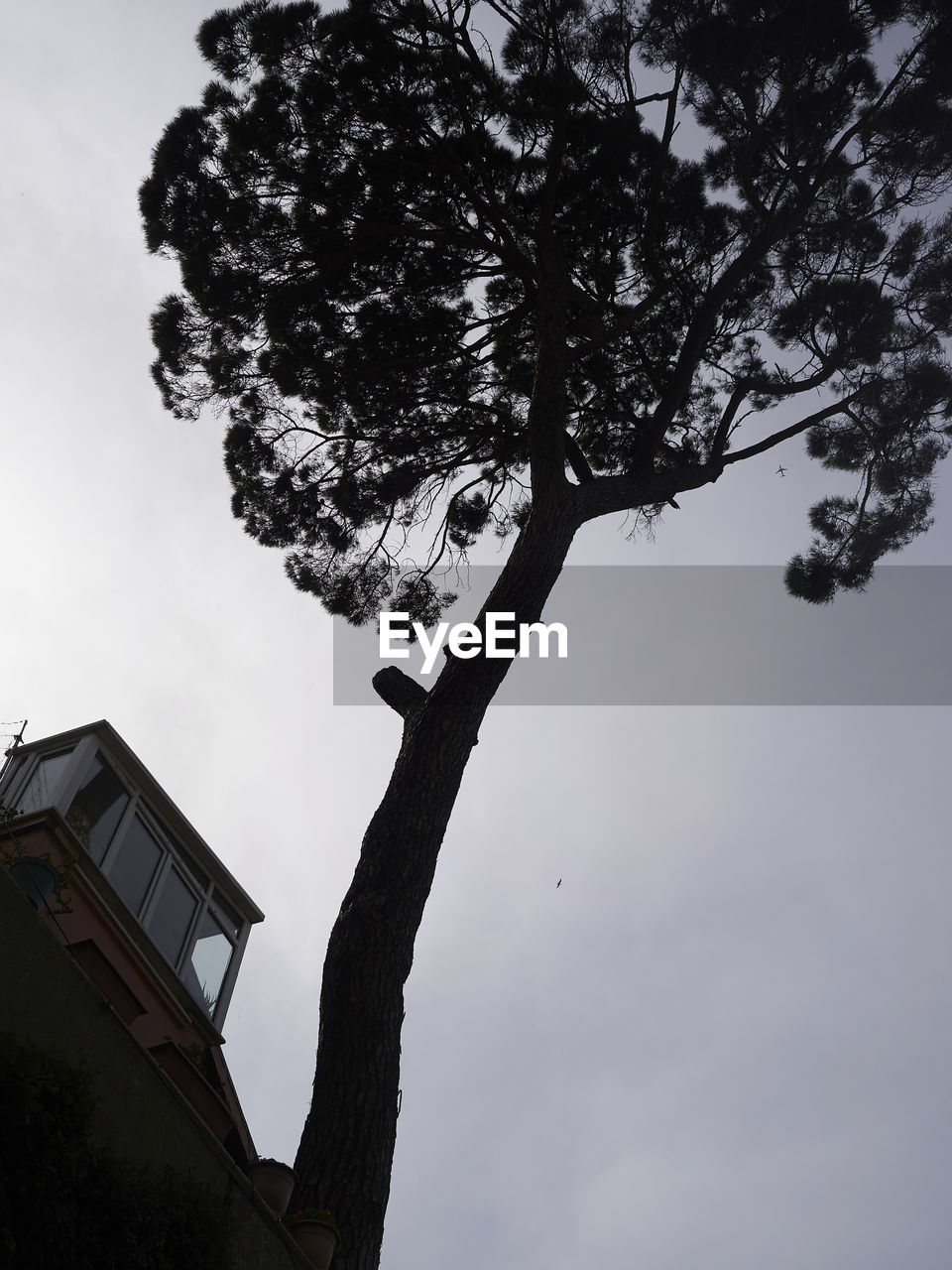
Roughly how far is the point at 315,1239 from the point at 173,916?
232 inches

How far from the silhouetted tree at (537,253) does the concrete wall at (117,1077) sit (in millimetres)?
4283

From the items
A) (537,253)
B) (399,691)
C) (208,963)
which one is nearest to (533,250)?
(537,253)

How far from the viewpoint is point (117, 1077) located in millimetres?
2494

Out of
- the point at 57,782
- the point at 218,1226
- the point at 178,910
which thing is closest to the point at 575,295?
the point at 57,782

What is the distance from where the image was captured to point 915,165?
780 cm

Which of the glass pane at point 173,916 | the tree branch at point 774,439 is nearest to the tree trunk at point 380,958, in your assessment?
the tree branch at point 774,439

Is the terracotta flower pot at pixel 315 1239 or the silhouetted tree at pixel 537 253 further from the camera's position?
the silhouetted tree at pixel 537 253

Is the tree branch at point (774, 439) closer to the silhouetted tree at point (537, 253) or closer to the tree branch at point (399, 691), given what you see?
the silhouetted tree at point (537, 253)

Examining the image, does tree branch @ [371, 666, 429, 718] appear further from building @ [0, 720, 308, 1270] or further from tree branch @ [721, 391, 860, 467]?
tree branch @ [721, 391, 860, 467]

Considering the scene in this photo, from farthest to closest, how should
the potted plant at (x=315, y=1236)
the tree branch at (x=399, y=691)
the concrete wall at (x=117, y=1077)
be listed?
1. the tree branch at (x=399, y=691)
2. the potted plant at (x=315, y=1236)
3. the concrete wall at (x=117, y=1077)

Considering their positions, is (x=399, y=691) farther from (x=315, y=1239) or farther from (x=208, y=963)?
(x=208, y=963)

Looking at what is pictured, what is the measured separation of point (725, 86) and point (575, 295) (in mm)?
1885

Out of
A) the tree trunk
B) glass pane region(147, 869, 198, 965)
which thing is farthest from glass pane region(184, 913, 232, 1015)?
the tree trunk

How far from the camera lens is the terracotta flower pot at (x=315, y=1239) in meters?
2.88
